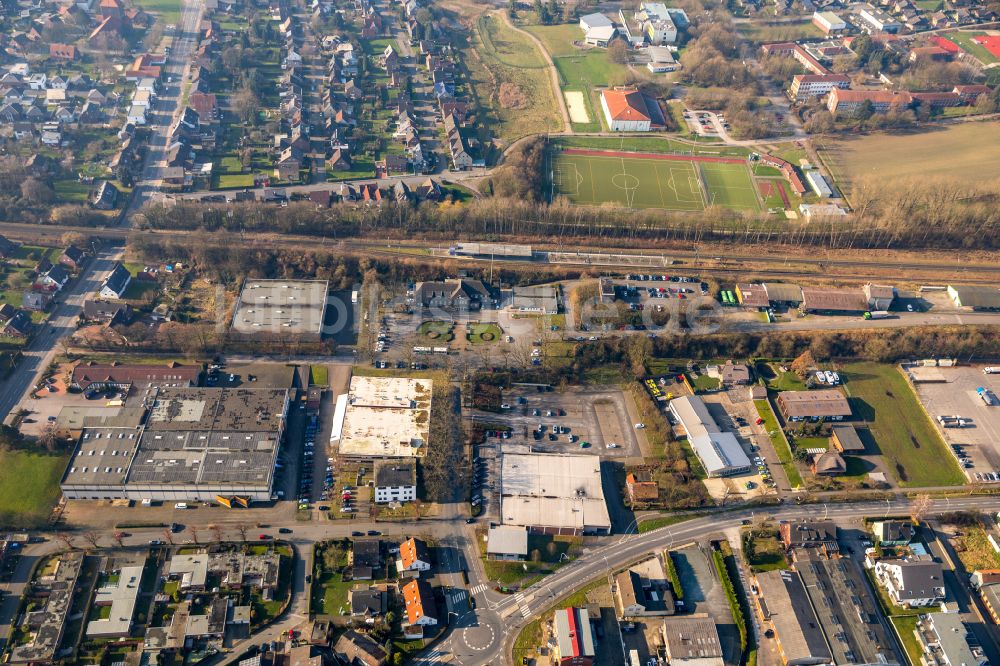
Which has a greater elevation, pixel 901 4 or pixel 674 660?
→ pixel 901 4

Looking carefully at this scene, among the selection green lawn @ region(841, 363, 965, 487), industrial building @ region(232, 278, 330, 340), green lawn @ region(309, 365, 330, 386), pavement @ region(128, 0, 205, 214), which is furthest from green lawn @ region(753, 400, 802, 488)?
pavement @ region(128, 0, 205, 214)

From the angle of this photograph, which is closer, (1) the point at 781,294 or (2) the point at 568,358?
(2) the point at 568,358

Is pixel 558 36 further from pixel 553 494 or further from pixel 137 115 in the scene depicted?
pixel 553 494

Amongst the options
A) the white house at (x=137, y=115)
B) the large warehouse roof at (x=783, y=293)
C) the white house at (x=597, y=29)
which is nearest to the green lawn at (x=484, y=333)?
the large warehouse roof at (x=783, y=293)

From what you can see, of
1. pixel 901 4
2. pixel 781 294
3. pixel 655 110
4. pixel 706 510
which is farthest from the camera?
pixel 901 4

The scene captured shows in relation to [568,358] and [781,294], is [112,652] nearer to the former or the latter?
[568,358]

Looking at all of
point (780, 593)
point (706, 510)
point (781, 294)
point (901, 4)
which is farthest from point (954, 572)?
point (901, 4)

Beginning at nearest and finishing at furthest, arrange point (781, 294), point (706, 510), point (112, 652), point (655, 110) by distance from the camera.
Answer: point (112, 652) → point (706, 510) → point (781, 294) → point (655, 110)

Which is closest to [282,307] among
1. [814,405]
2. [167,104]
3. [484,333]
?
[484,333]
